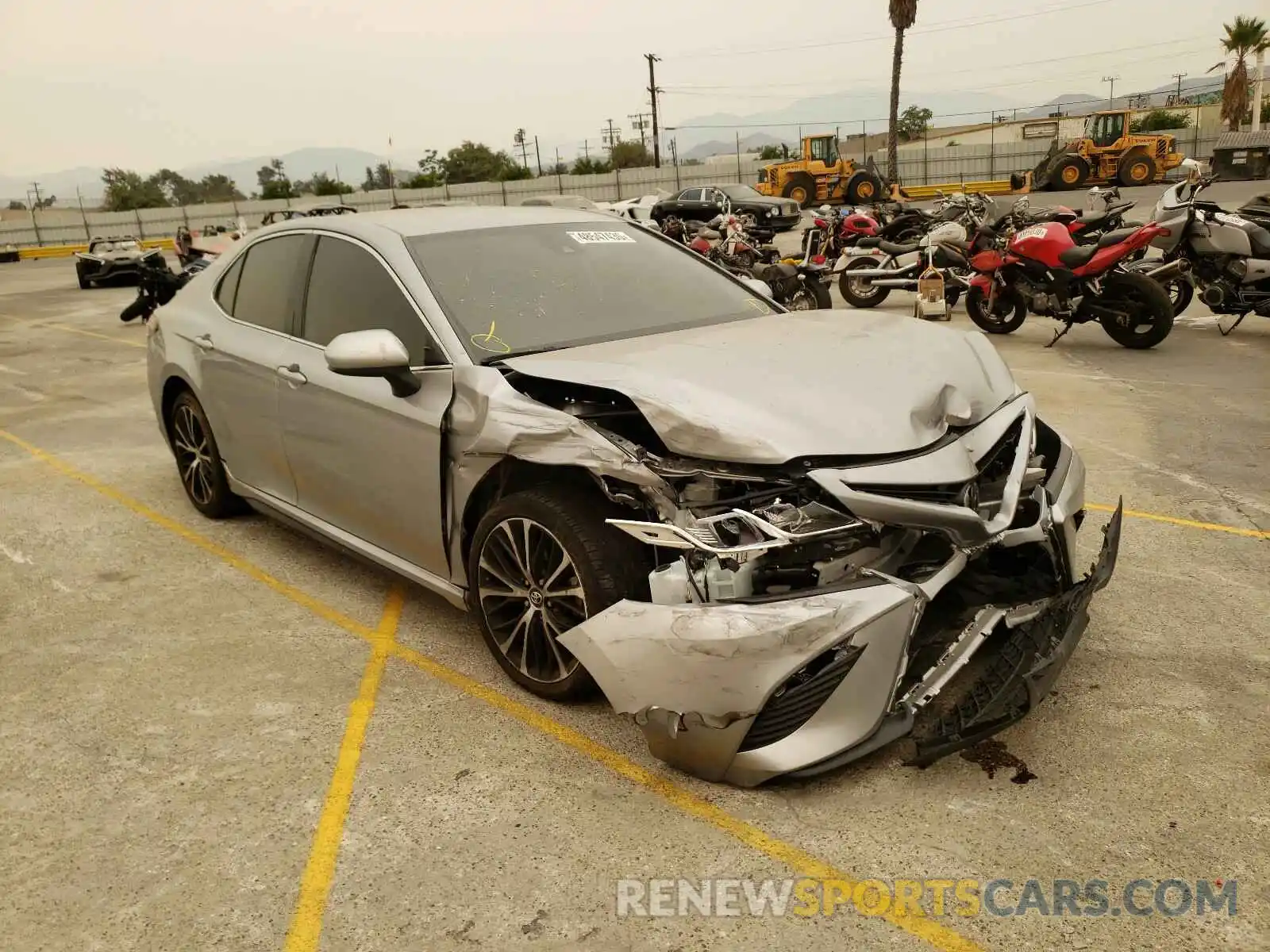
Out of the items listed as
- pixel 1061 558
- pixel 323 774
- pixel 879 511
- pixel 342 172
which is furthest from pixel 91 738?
pixel 342 172

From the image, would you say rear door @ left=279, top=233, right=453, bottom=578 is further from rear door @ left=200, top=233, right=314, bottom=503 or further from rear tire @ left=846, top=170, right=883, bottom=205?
rear tire @ left=846, top=170, right=883, bottom=205

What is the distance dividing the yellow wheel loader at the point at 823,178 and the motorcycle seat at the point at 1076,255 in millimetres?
24206

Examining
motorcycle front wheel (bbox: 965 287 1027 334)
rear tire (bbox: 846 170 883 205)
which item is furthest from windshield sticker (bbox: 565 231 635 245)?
rear tire (bbox: 846 170 883 205)

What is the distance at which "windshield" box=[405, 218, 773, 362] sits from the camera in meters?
3.79

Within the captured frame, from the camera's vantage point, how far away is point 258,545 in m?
5.32

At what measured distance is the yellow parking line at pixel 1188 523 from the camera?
4742 mm

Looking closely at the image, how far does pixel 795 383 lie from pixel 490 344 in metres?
1.14

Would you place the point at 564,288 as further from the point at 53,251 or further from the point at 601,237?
the point at 53,251

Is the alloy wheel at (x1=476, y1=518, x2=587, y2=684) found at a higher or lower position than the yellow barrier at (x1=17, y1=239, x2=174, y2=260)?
lower

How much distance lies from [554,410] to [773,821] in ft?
4.53

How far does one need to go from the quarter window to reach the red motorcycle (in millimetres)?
7230

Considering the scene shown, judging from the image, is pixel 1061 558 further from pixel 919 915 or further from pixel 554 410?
pixel 554 410

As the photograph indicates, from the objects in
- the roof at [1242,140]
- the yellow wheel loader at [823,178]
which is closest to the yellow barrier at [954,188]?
the yellow wheel loader at [823,178]

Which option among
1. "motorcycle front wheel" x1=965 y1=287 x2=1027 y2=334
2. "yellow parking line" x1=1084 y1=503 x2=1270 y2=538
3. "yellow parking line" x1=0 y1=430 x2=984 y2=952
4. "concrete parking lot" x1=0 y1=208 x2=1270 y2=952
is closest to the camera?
"yellow parking line" x1=0 y1=430 x2=984 y2=952
